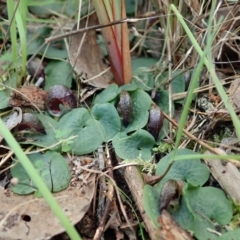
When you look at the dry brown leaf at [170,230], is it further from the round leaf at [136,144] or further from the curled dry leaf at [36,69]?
the curled dry leaf at [36,69]

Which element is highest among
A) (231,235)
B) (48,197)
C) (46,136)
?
(48,197)

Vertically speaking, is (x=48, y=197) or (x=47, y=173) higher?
(x=48, y=197)

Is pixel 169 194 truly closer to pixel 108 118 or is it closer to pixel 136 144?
pixel 136 144

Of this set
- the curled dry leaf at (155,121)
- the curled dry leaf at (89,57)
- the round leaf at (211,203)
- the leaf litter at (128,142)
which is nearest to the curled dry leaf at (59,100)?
the leaf litter at (128,142)

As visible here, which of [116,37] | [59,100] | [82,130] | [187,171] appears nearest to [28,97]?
[59,100]

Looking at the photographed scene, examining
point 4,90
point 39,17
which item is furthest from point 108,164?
point 39,17
